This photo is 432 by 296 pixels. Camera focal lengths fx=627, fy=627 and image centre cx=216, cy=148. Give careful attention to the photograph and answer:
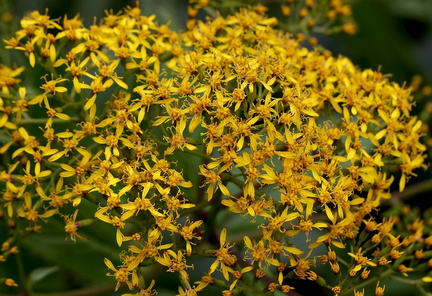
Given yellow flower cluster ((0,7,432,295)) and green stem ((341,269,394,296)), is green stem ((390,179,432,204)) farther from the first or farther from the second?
green stem ((341,269,394,296))

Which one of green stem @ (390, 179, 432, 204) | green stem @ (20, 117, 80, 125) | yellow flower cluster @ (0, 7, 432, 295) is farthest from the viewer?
green stem @ (390, 179, 432, 204)

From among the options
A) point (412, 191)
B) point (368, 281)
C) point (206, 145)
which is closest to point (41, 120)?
point (206, 145)

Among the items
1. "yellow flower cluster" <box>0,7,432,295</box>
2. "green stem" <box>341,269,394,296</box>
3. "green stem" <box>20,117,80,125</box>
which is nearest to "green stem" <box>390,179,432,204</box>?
"yellow flower cluster" <box>0,7,432,295</box>

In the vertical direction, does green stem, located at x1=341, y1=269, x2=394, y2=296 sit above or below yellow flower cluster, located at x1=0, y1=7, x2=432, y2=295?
below

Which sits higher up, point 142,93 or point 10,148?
point 142,93

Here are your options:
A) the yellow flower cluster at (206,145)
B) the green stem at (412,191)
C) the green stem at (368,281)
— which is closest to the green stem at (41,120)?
the yellow flower cluster at (206,145)

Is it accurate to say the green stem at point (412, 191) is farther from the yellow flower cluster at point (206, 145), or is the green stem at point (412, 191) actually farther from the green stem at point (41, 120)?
the green stem at point (41, 120)

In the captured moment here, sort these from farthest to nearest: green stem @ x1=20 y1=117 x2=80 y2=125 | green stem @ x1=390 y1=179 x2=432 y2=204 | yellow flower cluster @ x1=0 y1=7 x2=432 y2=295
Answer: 1. green stem @ x1=390 y1=179 x2=432 y2=204
2. green stem @ x1=20 y1=117 x2=80 y2=125
3. yellow flower cluster @ x1=0 y1=7 x2=432 y2=295

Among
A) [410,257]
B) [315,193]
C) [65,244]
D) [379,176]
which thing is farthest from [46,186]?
[410,257]

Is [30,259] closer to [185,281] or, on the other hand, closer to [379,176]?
[185,281]
